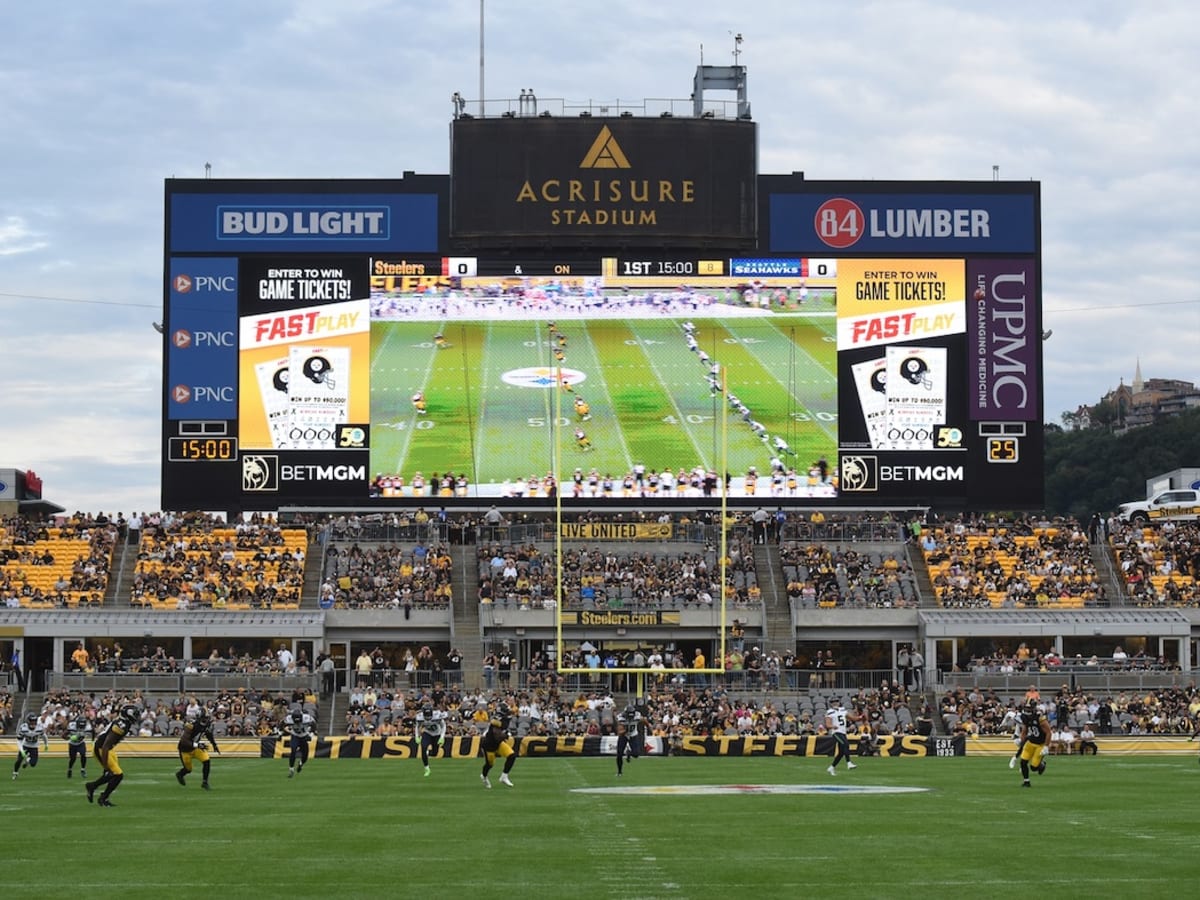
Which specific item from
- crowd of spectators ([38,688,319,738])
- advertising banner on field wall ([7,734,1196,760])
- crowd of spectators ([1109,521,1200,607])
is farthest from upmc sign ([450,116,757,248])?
advertising banner on field wall ([7,734,1196,760])

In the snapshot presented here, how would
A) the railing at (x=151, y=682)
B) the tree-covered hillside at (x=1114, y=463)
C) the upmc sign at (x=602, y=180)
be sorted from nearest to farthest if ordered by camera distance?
the railing at (x=151, y=682) < the upmc sign at (x=602, y=180) < the tree-covered hillside at (x=1114, y=463)

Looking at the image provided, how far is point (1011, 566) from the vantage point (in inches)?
2215

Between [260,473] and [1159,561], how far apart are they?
27467 mm

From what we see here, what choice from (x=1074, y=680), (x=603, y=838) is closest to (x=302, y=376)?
(x=1074, y=680)

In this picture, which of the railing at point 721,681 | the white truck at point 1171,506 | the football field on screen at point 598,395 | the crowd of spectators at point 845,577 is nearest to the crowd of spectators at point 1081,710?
the railing at point 721,681

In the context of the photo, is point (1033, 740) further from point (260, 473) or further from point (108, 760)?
point (260, 473)

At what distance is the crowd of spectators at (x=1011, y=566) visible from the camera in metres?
54.4

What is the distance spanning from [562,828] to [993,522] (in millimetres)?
40279

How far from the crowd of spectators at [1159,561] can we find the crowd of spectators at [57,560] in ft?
101

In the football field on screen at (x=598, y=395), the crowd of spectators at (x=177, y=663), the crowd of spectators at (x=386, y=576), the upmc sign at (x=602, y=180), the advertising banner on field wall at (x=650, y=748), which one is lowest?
the advertising banner on field wall at (x=650, y=748)

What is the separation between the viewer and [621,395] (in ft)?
178

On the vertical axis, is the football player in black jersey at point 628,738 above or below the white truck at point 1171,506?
below

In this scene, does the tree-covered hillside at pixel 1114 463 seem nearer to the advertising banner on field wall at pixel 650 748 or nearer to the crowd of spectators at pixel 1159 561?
the crowd of spectators at pixel 1159 561

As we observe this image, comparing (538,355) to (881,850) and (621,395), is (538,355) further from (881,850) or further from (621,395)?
(881,850)
